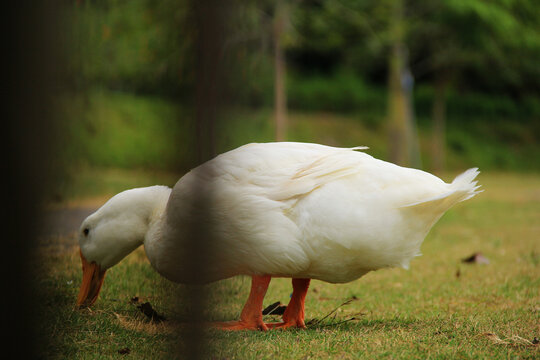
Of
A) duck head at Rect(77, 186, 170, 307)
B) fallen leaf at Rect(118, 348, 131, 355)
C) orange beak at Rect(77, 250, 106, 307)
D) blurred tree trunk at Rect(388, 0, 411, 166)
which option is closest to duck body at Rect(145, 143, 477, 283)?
duck head at Rect(77, 186, 170, 307)

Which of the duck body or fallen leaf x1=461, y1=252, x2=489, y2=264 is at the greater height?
the duck body

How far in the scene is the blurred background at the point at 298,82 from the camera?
3.39 feet

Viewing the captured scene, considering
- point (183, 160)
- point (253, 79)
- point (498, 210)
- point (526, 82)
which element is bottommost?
point (498, 210)

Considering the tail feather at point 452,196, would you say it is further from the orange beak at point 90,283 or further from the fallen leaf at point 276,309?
the orange beak at point 90,283

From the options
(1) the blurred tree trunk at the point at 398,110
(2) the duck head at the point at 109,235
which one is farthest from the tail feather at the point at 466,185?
(1) the blurred tree trunk at the point at 398,110

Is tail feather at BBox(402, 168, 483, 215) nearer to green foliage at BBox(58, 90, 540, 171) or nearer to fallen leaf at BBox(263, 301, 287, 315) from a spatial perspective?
fallen leaf at BBox(263, 301, 287, 315)

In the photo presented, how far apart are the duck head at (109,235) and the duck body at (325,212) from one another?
0.19 metres

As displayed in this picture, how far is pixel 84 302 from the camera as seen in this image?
102 inches

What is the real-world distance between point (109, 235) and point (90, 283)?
0.22 meters

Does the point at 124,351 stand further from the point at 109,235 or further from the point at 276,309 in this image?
the point at 276,309

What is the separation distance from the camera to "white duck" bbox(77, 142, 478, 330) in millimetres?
2500

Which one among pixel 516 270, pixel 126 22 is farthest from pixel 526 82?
pixel 126 22

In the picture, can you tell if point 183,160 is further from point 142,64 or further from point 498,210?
point 498,210

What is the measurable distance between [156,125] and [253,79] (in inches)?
11.1
